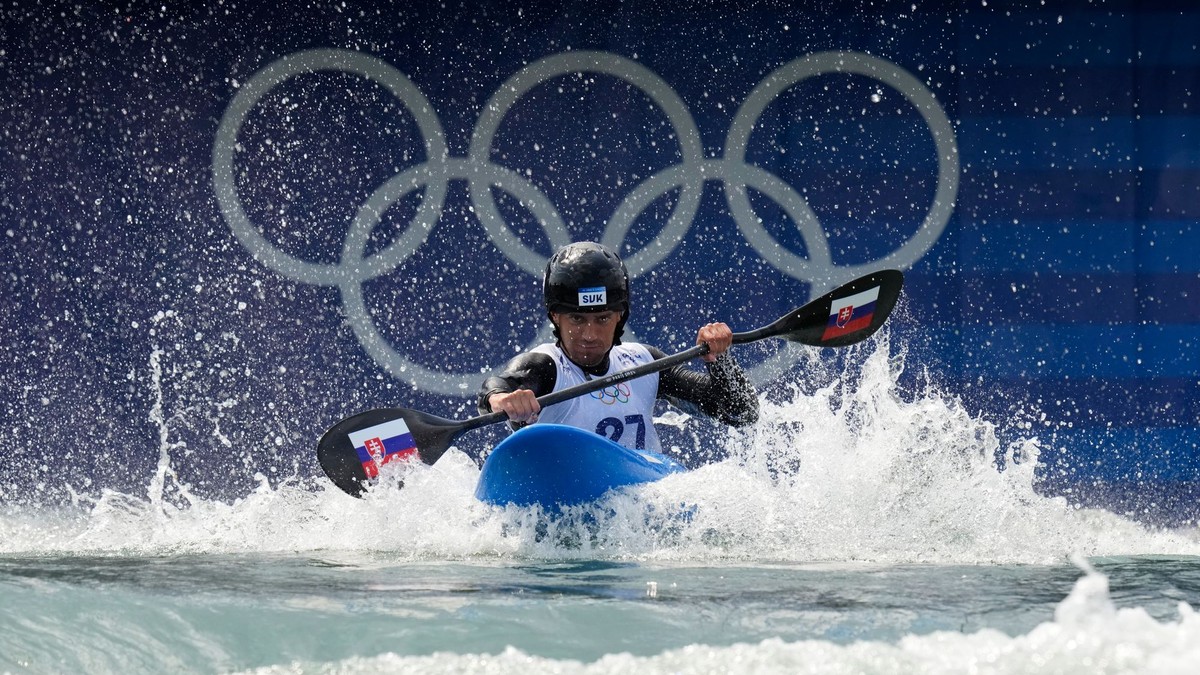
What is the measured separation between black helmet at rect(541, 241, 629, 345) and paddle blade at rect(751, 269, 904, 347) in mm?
690

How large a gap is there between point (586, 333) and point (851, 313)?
110 centimetres

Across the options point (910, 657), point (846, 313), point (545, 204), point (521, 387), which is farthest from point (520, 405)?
point (545, 204)

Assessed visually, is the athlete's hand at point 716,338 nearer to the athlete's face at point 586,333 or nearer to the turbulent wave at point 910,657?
the athlete's face at point 586,333

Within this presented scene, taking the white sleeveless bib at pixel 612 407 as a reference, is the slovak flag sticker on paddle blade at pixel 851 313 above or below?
above

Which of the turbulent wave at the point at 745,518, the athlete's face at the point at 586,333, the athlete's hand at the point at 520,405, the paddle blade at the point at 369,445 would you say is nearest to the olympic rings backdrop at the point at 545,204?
the turbulent wave at the point at 745,518

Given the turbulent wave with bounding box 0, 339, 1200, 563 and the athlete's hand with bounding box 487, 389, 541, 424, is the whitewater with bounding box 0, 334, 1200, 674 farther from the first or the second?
the athlete's hand with bounding box 487, 389, 541, 424

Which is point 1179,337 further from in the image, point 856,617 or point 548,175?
point 856,617

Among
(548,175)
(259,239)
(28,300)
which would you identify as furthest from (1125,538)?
(28,300)

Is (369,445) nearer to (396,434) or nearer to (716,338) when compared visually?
(396,434)

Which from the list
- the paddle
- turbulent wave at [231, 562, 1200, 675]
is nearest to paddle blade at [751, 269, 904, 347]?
the paddle

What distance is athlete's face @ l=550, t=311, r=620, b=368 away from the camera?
5.31 meters

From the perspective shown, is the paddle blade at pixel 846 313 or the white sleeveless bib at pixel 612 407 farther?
the paddle blade at pixel 846 313

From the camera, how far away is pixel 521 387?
5.32m

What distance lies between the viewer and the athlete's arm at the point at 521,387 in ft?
16.0
